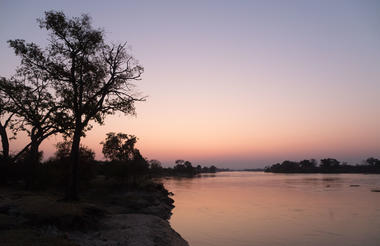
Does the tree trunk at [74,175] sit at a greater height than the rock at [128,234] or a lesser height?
greater

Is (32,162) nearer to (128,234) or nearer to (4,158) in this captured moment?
(4,158)

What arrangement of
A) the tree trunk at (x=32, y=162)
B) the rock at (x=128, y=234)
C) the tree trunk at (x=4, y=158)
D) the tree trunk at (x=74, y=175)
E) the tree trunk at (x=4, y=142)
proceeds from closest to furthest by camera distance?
1. the rock at (x=128, y=234)
2. the tree trunk at (x=74, y=175)
3. the tree trunk at (x=32, y=162)
4. the tree trunk at (x=4, y=158)
5. the tree trunk at (x=4, y=142)

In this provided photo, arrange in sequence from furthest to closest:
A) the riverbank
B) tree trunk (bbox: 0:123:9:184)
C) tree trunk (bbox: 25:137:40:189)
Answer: tree trunk (bbox: 0:123:9:184)
tree trunk (bbox: 25:137:40:189)
the riverbank

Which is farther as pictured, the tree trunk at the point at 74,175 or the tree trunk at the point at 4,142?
the tree trunk at the point at 4,142

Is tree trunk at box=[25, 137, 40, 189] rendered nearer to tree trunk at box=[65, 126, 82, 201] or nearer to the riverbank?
tree trunk at box=[65, 126, 82, 201]

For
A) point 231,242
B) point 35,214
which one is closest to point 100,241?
point 35,214

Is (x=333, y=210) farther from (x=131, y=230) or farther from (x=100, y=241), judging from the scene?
(x=100, y=241)

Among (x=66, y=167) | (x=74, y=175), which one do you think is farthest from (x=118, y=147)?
(x=74, y=175)

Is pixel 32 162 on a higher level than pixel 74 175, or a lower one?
higher

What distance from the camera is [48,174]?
36.7 metres

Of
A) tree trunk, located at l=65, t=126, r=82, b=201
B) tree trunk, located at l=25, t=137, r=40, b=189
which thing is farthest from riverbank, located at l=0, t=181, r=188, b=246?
tree trunk, located at l=25, t=137, r=40, b=189

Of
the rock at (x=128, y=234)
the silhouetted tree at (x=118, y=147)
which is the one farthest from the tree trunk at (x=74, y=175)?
the silhouetted tree at (x=118, y=147)

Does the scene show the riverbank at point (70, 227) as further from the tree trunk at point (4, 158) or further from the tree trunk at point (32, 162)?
the tree trunk at point (4, 158)

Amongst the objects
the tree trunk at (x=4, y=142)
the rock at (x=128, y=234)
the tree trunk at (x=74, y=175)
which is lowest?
the rock at (x=128, y=234)
